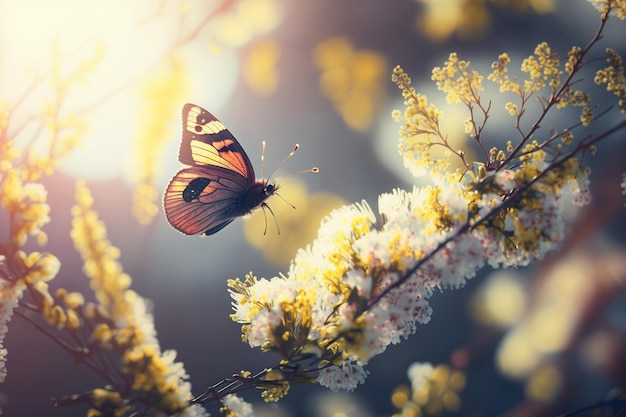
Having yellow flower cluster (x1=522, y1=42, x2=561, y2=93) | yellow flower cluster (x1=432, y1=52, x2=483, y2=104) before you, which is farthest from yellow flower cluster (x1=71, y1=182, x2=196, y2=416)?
yellow flower cluster (x1=522, y1=42, x2=561, y2=93)

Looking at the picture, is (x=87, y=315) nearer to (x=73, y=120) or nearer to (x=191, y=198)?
(x=73, y=120)

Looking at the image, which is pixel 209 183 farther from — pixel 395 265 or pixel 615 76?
pixel 615 76

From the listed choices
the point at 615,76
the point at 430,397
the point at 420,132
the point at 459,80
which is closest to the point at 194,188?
the point at 420,132

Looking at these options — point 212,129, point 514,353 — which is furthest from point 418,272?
point 514,353

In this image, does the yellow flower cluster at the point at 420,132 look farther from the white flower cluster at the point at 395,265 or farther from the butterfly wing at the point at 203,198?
the butterfly wing at the point at 203,198

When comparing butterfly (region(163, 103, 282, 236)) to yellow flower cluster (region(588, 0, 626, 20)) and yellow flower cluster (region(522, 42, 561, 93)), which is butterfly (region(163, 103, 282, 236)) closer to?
yellow flower cluster (region(522, 42, 561, 93))

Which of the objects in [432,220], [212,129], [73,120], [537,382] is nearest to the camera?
[73,120]

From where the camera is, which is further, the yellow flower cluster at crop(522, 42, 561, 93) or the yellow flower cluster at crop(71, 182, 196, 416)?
the yellow flower cluster at crop(522, 42, 561, 93)
